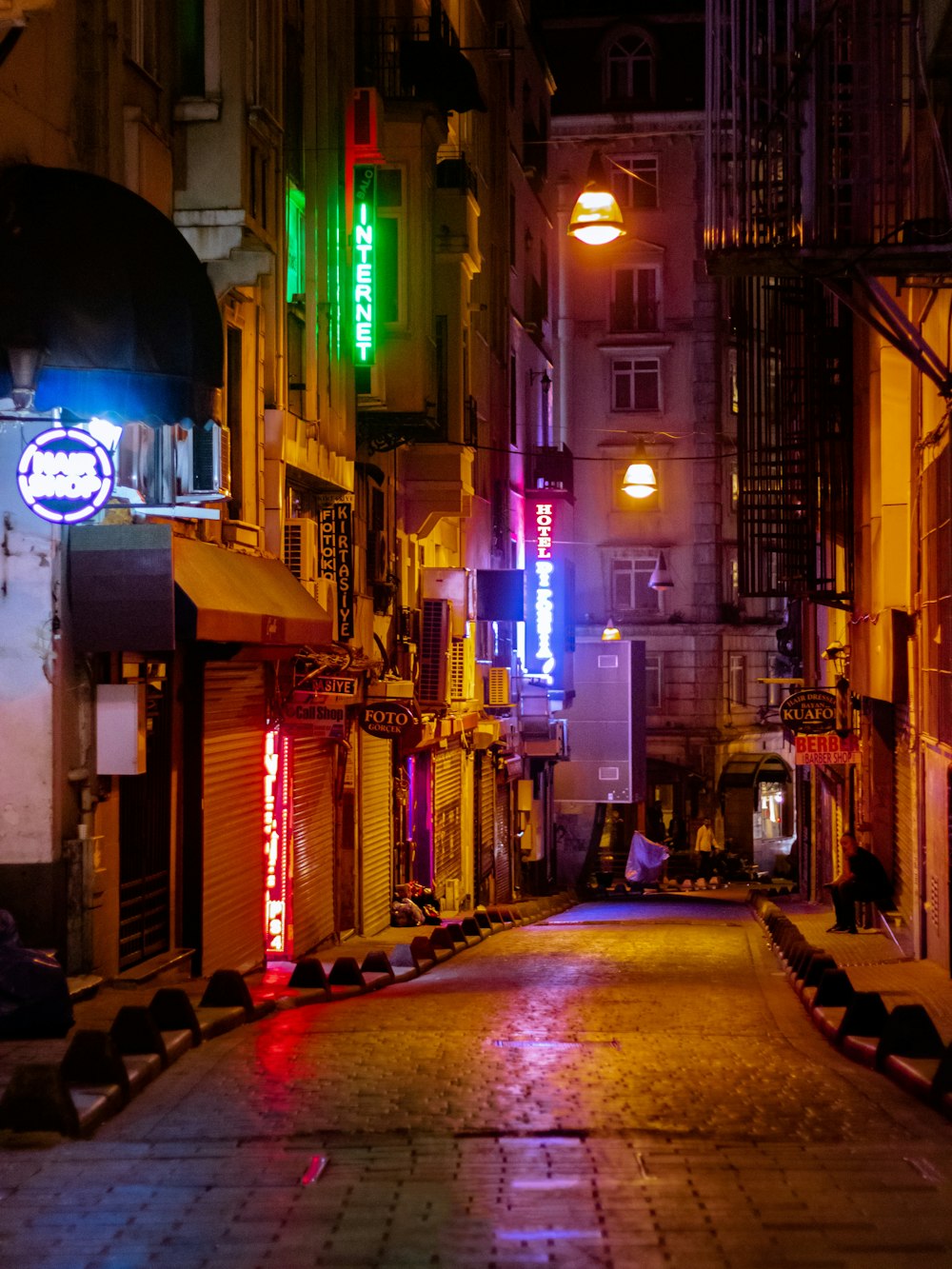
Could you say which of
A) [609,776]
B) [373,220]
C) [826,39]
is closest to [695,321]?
[609,776]

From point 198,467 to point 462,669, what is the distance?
18927 millimetres

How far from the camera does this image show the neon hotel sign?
131 feet

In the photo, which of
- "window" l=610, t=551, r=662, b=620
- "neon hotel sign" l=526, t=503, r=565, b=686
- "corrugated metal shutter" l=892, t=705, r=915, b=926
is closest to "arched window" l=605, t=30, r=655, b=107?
"window" l=610, t=551, r=662, b=620

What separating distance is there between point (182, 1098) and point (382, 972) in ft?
26.4

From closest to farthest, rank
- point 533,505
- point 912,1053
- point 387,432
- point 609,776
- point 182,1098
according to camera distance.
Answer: point 182,1098 → point 912,1053 → point 387,432 → point 533,505 → point 609,776

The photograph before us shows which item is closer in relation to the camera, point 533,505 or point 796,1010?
point 796,1010

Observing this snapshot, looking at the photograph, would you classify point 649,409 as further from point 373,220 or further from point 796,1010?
point 796,1010

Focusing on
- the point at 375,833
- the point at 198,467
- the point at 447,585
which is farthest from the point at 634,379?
the point at 198,467

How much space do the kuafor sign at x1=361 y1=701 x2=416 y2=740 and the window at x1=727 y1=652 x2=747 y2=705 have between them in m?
30.5

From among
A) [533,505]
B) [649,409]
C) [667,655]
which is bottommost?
[667,655]

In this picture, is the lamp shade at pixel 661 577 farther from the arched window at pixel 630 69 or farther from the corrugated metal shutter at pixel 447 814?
the arched window at pixel 630 69

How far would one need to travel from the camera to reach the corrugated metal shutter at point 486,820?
36656 mm

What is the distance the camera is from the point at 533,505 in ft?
136

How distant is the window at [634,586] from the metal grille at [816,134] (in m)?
36.4
